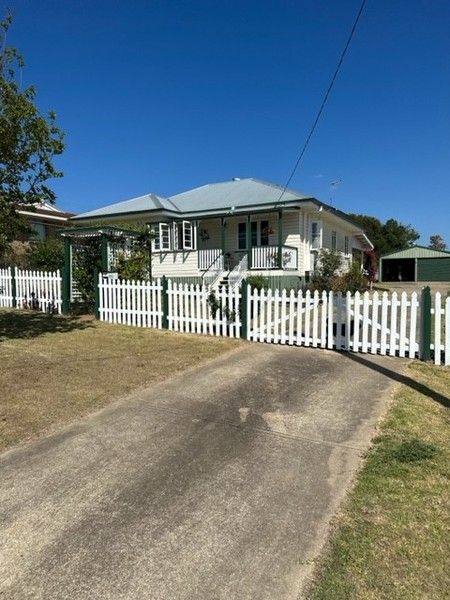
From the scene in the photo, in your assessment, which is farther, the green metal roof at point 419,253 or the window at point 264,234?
the green metal roof at point 419,253

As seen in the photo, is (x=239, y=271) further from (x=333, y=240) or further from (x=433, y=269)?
(x=433, y=269)

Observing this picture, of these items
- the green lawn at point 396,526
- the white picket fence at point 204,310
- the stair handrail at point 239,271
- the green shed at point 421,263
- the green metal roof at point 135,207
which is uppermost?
the green metal roof at point 135,207

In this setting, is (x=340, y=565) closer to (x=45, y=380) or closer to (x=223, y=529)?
(x=223, y=529)

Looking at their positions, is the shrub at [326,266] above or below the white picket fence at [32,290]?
above

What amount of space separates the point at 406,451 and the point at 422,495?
78cm

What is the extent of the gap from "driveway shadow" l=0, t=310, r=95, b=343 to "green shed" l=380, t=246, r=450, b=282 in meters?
39.7

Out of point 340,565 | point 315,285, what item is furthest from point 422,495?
point 315,285

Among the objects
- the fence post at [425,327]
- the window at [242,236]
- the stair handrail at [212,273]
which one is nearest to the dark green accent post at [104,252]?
the stair handrail at [212,273]

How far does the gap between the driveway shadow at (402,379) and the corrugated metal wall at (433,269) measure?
3980 cm

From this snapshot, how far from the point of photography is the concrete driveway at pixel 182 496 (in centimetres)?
247

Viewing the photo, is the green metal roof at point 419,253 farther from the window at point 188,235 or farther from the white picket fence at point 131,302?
the white picket fence at point 131,302

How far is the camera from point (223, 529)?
2920 millimetres

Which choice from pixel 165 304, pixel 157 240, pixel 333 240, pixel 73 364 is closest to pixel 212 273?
pixel 157 240

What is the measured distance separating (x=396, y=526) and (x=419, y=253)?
45.9 metres
